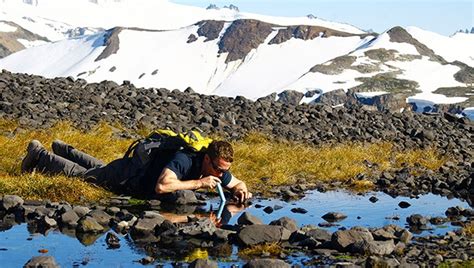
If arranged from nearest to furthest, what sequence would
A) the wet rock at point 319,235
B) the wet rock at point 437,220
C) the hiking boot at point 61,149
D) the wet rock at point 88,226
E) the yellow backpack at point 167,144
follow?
the wet rock at point 319,235, the wet rock at point 88,226, the wet rock at point 437,220, the yellow backpack at point 167,144, the hiking boot at point 61,149

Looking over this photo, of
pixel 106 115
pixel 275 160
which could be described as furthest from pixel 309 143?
pixel 106 115

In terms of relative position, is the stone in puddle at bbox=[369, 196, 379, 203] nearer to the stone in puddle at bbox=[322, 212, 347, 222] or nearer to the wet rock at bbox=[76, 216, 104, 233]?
the stone in puddle at bbox=[322, 212, 347, 222]

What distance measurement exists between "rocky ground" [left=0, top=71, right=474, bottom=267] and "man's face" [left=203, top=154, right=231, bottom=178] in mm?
1309

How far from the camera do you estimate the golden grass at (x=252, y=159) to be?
538 inches

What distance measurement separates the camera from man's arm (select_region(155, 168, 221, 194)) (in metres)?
12.6

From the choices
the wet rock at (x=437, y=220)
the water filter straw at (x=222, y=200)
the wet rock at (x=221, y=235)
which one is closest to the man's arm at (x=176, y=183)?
the water filter straw at (x=222, y=200)

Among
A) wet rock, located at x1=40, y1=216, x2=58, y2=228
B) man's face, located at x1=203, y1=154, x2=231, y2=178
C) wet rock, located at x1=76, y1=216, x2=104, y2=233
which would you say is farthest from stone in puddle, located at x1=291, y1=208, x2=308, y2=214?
wet rock, located at x1=40, y1=216, x2=58, y2=228

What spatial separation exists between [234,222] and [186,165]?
1.42 meters

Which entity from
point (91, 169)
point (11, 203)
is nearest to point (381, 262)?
point (11, 203)

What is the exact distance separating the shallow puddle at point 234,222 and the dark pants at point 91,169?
1.55 m

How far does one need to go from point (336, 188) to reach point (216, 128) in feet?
26.6

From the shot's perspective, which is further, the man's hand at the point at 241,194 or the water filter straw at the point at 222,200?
the man's hand at the point at 241,194

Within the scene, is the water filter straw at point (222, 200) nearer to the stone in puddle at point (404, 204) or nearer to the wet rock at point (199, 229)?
the wet rock at point (199, 229)

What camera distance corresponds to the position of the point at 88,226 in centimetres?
1062
